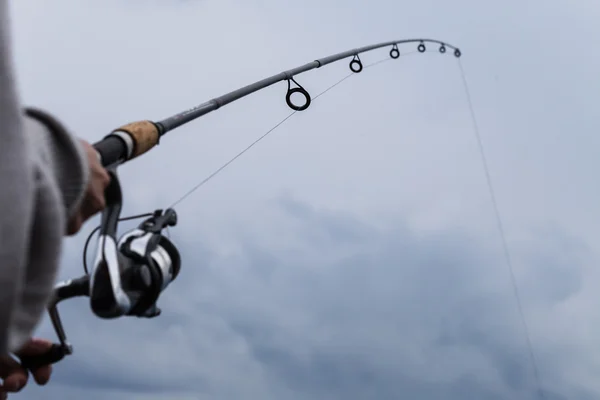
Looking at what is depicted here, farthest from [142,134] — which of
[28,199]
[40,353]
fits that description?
[28,199]

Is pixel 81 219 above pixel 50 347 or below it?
above

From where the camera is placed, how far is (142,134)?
2695mm

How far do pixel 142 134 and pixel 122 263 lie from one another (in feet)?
2.23

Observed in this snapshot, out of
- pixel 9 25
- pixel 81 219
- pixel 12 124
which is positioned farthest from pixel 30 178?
pixel 81 219

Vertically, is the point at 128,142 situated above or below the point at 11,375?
above

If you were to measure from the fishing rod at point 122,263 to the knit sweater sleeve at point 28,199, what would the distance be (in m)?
0.79

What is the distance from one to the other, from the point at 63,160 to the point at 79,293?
3.66 feet

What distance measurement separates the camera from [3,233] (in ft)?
3.05

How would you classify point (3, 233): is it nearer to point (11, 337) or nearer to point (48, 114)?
point (11, 337)

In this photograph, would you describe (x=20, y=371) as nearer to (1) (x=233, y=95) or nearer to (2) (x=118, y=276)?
(2) (x=118, y=276)

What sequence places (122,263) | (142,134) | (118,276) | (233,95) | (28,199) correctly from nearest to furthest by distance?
(28,199) < (118,276) < (122,263) < (142,134) < (233,95)

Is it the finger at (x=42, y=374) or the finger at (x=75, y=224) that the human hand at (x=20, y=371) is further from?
the finger at (x=75, y=224)

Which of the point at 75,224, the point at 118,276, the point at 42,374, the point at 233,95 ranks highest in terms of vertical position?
the point at 233,95

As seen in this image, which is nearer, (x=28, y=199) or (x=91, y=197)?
(x=28, y=199)
